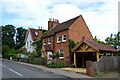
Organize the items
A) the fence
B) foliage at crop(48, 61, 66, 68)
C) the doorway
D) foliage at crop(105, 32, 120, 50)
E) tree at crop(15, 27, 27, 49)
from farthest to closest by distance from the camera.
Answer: tree at crop(15, 27, 27, 49) → foliage at crop(105, 32, 120, 50) → the doorway → foliage at crop(48, 61, 66, 68) → the fence

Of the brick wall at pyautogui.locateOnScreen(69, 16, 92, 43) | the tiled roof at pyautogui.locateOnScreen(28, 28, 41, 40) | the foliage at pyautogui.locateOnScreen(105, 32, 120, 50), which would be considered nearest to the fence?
the brick wall at pyautogui.locateOnScreen(69, 16, 92, 43)

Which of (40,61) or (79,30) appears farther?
(79,30)

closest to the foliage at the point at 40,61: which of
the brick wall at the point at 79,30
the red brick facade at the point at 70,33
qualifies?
the red brick facade at the point at 70,33

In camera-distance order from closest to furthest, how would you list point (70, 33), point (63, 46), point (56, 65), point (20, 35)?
point (56, 65), point (70, 33), point (63, 46), point (20, 35)

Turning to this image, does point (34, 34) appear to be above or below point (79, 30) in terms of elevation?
above

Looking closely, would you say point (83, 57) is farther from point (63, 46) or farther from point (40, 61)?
point (40, 61)

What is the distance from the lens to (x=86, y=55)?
2292 centimetres

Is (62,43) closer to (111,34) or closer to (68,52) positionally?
(68,52)

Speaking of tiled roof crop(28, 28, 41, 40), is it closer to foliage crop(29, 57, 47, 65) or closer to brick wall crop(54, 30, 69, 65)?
foliage crop(29, 57, 47, 65)

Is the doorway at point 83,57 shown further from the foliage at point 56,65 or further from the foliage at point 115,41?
the foliage at point 115,41

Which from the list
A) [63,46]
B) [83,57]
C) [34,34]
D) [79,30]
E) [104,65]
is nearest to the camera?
[104,65]

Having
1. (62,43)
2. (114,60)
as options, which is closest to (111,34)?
(62,43)

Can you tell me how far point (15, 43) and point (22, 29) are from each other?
7.96 metres

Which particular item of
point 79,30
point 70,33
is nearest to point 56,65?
point 70,33
